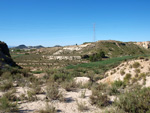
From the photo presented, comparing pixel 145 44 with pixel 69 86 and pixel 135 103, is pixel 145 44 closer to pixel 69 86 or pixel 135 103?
pixel 69 86

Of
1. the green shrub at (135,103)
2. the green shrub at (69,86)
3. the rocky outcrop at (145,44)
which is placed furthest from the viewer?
the rocky outcrop at (145,44)

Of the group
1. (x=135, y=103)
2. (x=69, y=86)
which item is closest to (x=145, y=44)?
(x=69, y=86)

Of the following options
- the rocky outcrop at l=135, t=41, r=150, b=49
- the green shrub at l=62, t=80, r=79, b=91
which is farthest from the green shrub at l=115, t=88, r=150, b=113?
the rocky outcrop at l=135, t=41, r=150, b=49

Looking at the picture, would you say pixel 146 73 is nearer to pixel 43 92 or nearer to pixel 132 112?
pixel 132 112

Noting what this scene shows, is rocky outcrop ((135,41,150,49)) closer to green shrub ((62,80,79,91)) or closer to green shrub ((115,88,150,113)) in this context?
green shrub ((62,80,79,91))

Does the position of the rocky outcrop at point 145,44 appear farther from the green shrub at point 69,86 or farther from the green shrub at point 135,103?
the green shrub at point 135,103

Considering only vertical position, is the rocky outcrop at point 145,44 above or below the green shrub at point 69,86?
above

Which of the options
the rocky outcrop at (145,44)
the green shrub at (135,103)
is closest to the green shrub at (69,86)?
the green shrub at (135,103)

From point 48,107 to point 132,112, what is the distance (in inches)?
118

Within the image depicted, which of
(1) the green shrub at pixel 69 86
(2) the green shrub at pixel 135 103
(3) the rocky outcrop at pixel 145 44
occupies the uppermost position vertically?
(3) the rocky outcrop at pixel 145 44

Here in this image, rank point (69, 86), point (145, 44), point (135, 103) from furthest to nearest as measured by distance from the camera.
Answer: point (145, 44)
point (69, 86)
point (135, 103)

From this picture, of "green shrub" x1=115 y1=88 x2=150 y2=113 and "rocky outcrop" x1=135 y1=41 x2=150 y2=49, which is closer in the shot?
"green shrub" x1=115 y1=88 x2=150 y2=113

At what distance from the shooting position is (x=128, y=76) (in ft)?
43.5

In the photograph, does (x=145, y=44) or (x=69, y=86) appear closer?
(x=69, y=86)
